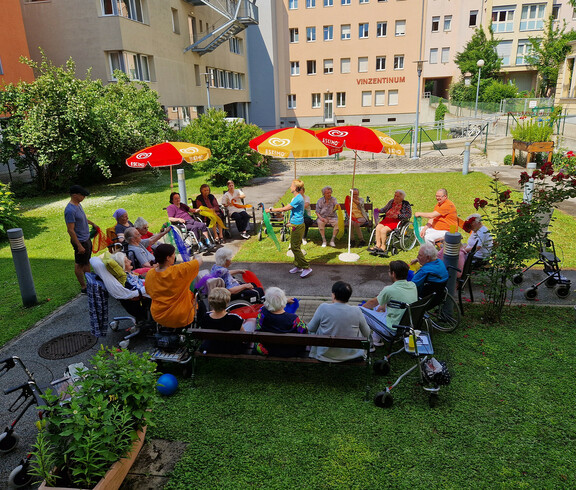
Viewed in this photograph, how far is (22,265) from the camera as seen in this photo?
7031 mm

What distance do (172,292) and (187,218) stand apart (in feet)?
16.6

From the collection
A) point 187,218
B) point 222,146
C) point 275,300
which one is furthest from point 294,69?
point 275,300

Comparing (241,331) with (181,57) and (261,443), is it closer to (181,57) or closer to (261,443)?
(261,443)

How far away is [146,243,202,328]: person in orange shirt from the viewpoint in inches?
191

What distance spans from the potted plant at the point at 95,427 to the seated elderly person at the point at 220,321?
1.30 meters

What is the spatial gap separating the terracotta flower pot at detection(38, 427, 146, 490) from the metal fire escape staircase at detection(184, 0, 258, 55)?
1137 inches

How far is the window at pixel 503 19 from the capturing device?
45.0 meters

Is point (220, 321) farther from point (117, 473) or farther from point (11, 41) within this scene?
point (11, 41)

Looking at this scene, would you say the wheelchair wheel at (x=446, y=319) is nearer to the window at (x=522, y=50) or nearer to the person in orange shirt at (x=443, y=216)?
the person in orange shirt at (x=443, y=216)

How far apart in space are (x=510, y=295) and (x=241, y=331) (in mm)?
4750

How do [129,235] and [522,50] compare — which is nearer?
[129,235]

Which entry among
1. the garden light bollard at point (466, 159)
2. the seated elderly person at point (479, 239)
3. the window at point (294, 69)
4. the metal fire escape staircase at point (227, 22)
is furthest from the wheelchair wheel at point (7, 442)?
the window at point (294, 69)

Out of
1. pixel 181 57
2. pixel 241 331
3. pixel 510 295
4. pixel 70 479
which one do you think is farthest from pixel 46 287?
pixel 181 57

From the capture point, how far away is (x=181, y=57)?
27.6 metres
